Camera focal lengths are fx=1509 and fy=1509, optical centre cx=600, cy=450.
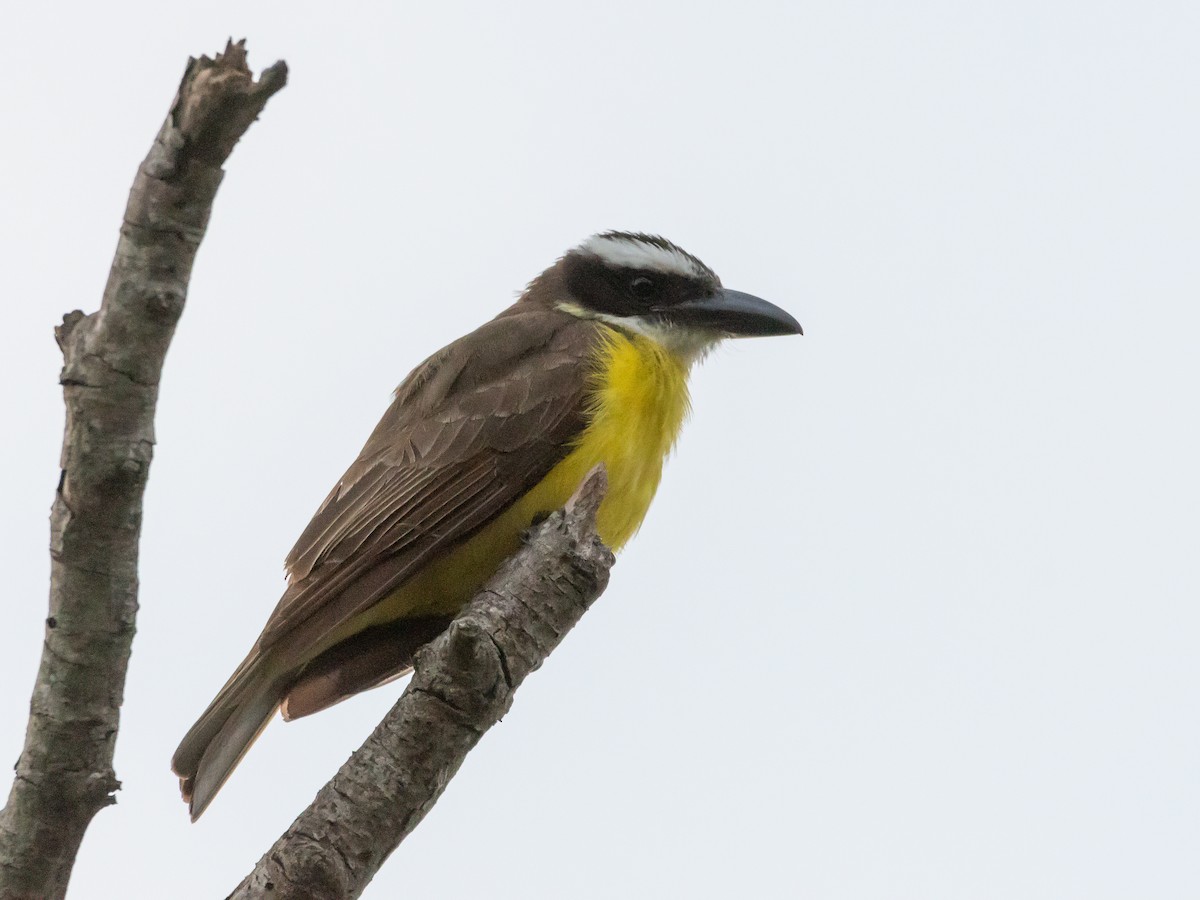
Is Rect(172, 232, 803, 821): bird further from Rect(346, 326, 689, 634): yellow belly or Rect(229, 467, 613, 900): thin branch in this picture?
Rect(229, 467, 613, 900): thin branch

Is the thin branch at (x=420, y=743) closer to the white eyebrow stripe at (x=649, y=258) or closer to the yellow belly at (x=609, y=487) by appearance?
the yellow belly at (x=609, y=487)

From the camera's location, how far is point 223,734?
5281 mm

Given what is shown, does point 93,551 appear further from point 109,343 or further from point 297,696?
point 297,696

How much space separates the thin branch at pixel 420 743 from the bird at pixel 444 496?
1.26 metres

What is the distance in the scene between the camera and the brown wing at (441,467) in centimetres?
559

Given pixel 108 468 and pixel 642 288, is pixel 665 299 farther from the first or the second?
pixel 108 468

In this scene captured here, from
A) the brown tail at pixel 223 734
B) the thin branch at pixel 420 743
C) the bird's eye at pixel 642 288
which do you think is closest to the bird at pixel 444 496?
the brown tail at pixel 223 734

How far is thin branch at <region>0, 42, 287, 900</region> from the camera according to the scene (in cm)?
334

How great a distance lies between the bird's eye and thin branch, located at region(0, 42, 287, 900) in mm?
4075

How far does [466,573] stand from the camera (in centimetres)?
590

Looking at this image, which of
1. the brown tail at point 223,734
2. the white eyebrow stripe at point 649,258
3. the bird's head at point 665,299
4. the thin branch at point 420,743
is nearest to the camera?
the thin branch at point 420,743

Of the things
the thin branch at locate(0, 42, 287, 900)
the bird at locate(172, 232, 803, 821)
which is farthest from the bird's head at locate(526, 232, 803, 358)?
the thin branch at locate(0, 42, 287, 900)

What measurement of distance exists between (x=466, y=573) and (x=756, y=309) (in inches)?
89.7

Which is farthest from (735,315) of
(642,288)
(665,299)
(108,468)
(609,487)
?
(108,468)
